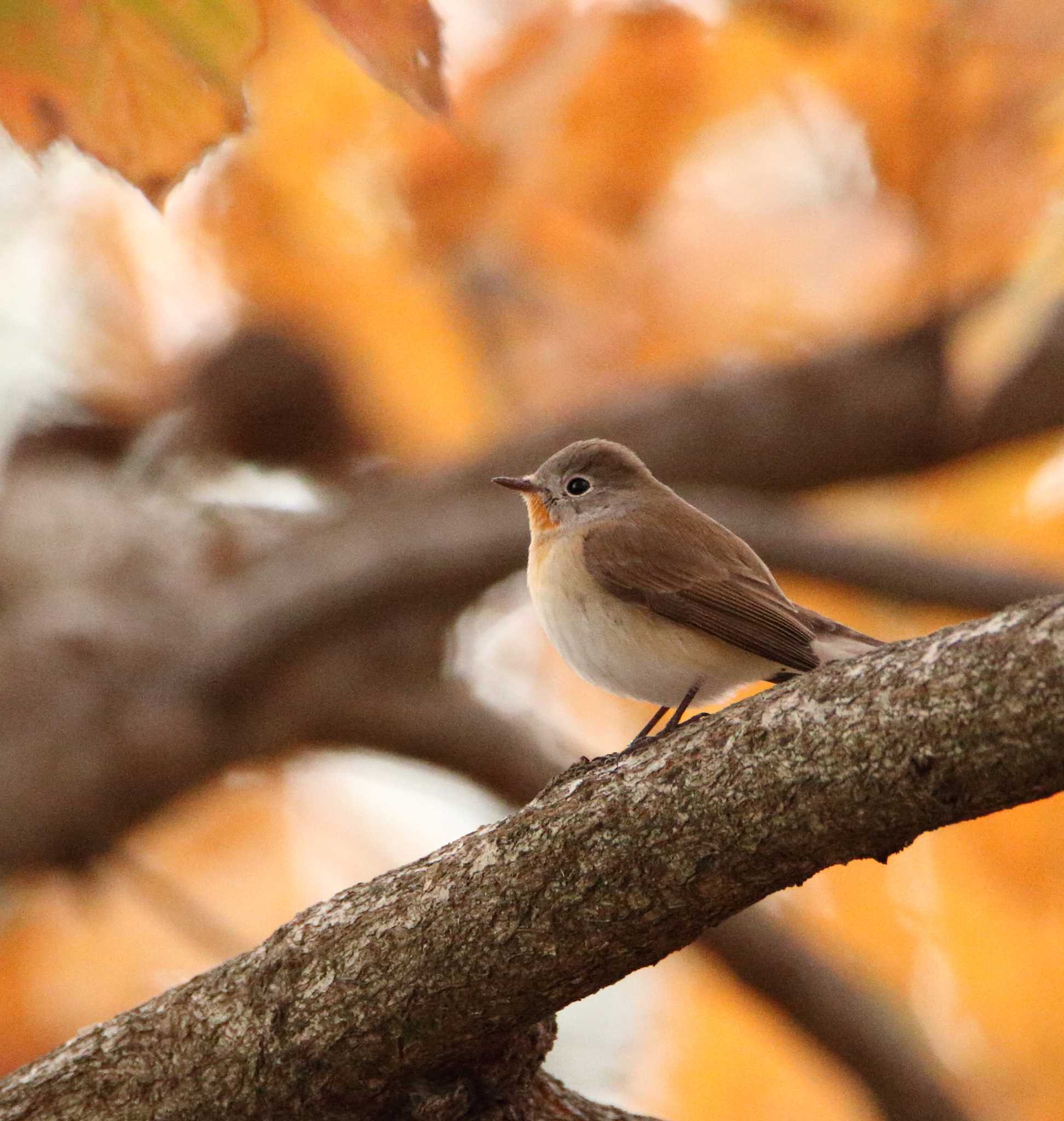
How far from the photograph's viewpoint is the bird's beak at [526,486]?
375 cm

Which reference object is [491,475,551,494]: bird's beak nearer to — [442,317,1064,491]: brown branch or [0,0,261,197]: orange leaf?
[442,317,1064,491]: brown branch

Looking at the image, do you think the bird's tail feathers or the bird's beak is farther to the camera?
the bird's beak

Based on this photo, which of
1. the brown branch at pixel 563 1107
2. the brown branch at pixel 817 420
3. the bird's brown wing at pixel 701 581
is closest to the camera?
the brown branch at pixel 563 1107

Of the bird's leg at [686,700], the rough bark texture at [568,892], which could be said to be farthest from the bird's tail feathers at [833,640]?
the rough bark texture at [568,892]

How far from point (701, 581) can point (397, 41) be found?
63.7 inches

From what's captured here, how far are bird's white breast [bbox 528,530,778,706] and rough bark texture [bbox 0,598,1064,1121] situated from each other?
0.69 metres

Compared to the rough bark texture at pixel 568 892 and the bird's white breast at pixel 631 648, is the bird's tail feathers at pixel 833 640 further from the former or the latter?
the rough bark texture at pixel 568 892

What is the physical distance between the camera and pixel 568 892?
1979mm

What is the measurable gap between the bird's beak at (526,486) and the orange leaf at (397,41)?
191 cm

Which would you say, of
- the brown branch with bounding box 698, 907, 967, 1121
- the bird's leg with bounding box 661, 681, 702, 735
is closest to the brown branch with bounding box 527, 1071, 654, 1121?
the bird's leg with bounding box 661, 681, 702, 735

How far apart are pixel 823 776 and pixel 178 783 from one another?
4208 mm

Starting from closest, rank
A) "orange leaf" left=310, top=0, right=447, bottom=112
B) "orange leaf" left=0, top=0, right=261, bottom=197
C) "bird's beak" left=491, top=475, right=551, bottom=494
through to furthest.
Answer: "orange leaf" left=310, top=0, right=447, bottom=112
"orange leaf" left=0, top=0, right=261, bottom=197
"bird's beak" left=491, top=475, right=551, bottom=494

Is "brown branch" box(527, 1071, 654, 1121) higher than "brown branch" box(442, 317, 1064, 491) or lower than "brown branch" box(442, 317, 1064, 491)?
lower

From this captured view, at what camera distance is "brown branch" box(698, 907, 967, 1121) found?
4.48 m
